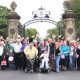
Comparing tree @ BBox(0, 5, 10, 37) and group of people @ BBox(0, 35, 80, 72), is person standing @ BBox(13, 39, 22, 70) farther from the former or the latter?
tree @ BBox(0, 5, 10, 37)

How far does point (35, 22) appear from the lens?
1304 inches

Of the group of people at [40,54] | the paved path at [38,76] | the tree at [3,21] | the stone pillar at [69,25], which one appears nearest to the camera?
the paved path at [38,76]

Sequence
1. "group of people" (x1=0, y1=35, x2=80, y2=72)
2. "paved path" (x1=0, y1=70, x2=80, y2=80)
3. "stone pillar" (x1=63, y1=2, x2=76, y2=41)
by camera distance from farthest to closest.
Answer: "stone pillar" (x1=63, y1=2, x2=76, y2=41), "group of people" (x1=0, y1=35, x2=80, y2=72), "paved path" (x1=0, y1=70, x2=80, y2=80)

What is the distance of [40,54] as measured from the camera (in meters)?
22.1

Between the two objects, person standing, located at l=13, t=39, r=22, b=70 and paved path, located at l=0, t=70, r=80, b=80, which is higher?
person standing, located at l=13, t=39, r=22, b=70

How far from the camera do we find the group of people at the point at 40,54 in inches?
848

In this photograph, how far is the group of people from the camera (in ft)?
70.6

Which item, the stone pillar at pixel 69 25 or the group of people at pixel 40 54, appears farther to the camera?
the stone pillar at pixel 69 25

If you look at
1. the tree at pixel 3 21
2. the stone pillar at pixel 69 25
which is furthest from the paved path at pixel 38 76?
the tree at pixel 3 21

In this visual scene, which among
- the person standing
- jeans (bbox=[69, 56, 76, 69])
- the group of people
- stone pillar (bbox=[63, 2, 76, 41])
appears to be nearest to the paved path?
the group of people

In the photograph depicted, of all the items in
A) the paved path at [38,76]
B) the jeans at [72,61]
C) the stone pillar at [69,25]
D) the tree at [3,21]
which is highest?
the tree at [3,21]

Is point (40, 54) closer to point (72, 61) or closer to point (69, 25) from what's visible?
point (72, 61)

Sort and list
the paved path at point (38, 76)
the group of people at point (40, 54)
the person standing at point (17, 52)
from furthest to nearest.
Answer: the person standing at point (17, 52) → the group of people at point (40, 54) → the paved path at point (38, 76)

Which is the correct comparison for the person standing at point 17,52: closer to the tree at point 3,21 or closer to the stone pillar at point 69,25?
the stone pillar at point 69,25
